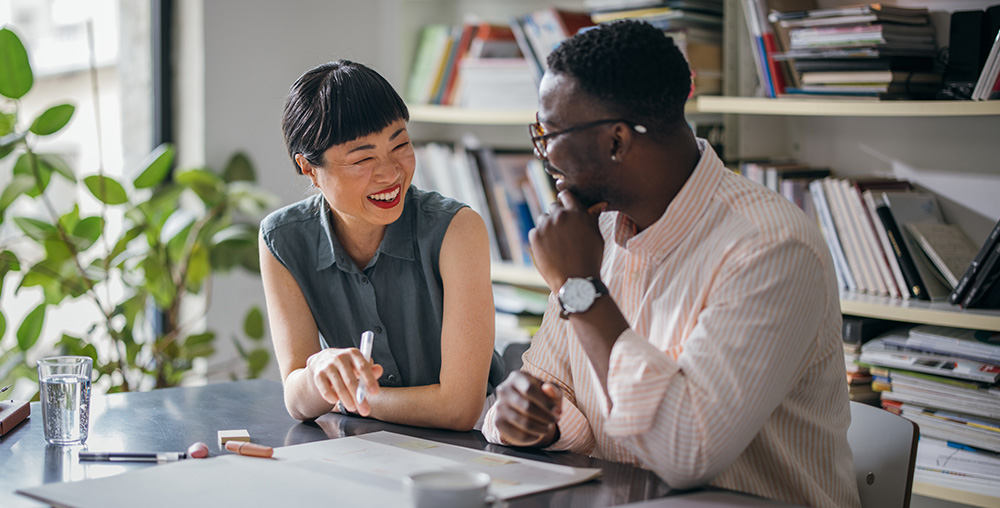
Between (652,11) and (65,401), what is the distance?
67.7 inches

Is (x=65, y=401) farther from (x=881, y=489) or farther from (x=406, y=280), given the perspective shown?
(x=881, y=489)

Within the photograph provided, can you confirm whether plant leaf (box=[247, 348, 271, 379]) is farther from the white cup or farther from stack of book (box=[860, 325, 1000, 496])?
the white cup

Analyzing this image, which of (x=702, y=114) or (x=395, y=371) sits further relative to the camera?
(x=702, y=114)

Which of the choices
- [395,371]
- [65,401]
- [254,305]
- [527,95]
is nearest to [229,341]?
[254,305]

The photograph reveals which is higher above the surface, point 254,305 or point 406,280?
point 406,280

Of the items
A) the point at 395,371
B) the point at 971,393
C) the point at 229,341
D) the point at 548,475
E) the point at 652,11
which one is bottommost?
the point at 229,341

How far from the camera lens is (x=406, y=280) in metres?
1.63

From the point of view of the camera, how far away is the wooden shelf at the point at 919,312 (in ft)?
5.96

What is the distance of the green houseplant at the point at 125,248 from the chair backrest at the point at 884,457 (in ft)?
5.92

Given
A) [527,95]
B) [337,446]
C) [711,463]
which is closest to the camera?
[711,463]

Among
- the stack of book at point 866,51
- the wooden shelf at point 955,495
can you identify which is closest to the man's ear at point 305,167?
the stack of book at point 866,51

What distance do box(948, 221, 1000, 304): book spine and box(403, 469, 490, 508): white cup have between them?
1.37m

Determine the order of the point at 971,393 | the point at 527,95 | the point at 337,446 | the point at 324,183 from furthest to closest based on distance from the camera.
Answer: the point at 527,95 < the point at 971,393 < the point at 324,183 < the point at 337,446

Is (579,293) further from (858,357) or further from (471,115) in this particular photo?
(471,115)
